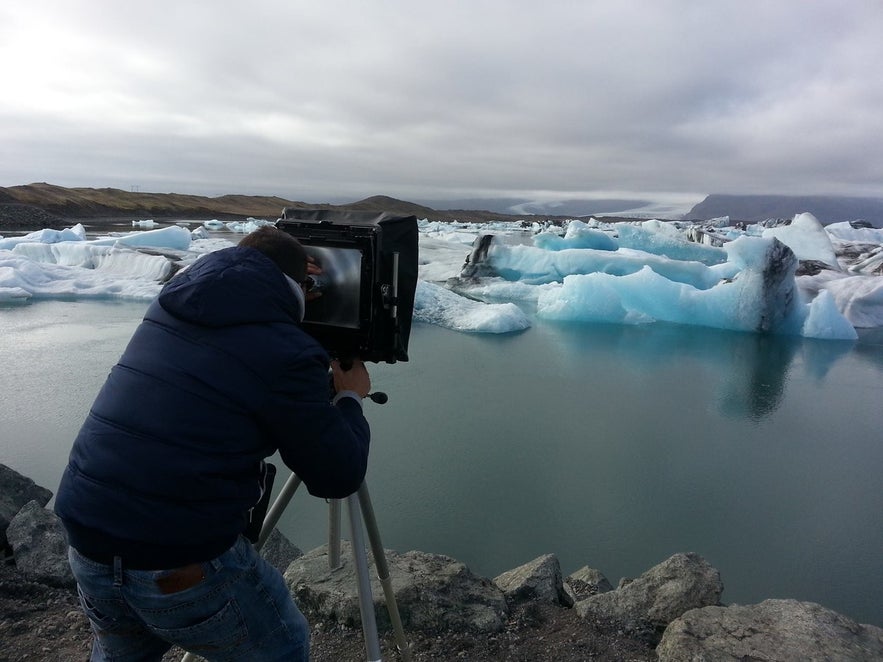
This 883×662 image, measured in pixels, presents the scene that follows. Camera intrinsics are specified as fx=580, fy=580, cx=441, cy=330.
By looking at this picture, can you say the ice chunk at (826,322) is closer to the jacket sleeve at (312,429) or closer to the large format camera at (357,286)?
the large format camera at (357,286)

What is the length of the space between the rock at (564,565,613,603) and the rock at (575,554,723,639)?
20cm

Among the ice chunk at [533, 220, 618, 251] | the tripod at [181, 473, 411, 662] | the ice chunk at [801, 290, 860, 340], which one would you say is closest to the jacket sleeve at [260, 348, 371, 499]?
the tripod at [181, 473, 411, 662]

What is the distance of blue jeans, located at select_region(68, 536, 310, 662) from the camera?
883mm

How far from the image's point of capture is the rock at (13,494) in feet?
7.33

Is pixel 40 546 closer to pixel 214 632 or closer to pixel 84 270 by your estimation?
pixel 214 632

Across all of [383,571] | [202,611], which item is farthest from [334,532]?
[202,611]

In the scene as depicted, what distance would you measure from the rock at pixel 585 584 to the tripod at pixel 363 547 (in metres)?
0.88

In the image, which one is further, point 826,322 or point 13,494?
point 826,322

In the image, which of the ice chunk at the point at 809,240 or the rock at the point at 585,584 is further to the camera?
the ice chunk at the point at 809,240

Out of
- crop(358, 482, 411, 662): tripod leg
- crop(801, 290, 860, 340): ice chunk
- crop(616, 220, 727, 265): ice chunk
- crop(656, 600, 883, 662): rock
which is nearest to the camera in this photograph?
crop(358, 482, 411, 662): tripod leg

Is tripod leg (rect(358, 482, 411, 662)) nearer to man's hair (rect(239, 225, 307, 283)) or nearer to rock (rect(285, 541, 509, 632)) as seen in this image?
rock (rect(285, 541, 509, 632))

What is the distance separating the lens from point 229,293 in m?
0.88

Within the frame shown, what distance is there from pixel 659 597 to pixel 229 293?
5.83 ft

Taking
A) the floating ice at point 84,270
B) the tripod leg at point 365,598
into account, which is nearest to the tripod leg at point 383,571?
the tripod leg at point 365,598
